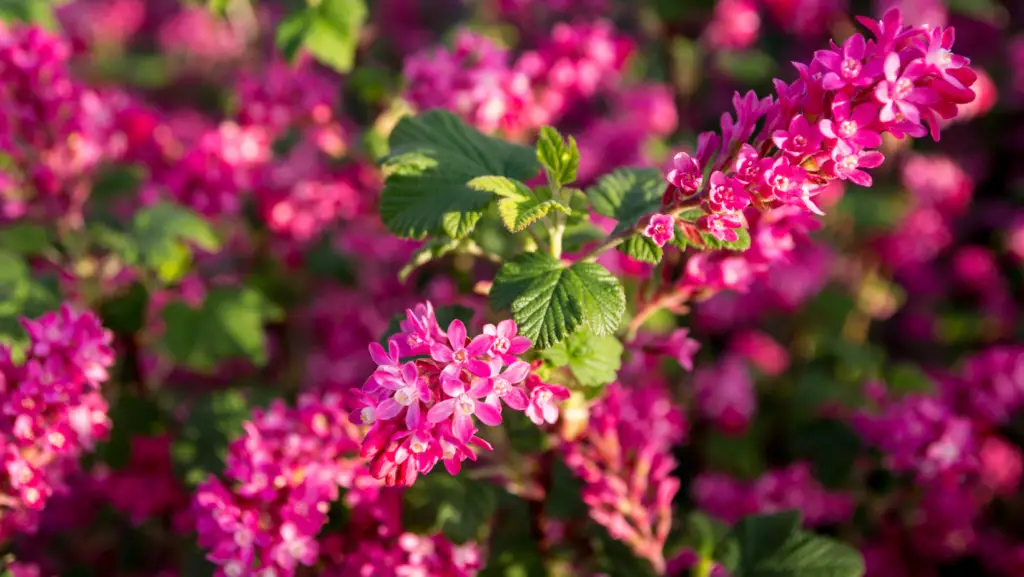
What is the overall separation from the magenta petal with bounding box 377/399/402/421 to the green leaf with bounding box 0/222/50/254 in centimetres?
157

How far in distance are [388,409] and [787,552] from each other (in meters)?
1.07

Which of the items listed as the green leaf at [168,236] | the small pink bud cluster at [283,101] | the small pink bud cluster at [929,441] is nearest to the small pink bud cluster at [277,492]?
the green leaf at [168,236]

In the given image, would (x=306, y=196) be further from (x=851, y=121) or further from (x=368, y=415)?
(x=851, y=121)

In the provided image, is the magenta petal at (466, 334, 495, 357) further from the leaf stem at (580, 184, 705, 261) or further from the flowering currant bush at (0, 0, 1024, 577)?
the leaf stem at (580, 184, 705, 261)

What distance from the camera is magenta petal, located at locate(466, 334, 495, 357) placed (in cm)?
129

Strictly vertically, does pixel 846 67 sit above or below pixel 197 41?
below

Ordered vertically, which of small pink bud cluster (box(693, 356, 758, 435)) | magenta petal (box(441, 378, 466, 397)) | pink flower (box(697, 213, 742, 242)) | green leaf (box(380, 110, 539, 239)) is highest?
green leaf (box(380, 110, 539, 239))

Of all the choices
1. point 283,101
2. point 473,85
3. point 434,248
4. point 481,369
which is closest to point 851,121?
point 481,369

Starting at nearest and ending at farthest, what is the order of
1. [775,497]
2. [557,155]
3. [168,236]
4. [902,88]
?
[902,88]
[557,155]
[168,236]
[775,497]

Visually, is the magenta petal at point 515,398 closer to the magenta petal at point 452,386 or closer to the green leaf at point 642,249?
the magenta petal at point 452,386

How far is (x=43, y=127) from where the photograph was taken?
7.57ft

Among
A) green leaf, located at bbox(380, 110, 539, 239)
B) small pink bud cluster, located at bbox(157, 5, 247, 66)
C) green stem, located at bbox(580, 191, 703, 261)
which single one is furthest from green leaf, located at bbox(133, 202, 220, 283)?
small pink bud cluster, located at bbox(157, 5, 247, 66)

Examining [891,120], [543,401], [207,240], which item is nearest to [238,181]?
[207,240]

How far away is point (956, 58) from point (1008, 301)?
276 cm
